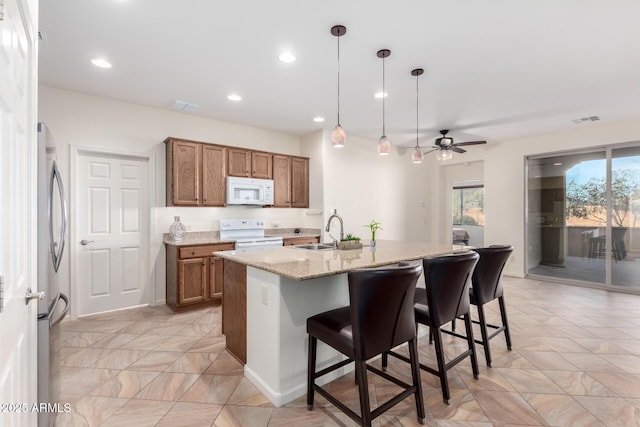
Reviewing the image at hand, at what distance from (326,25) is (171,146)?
2.72 m

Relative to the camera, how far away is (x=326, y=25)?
238cm

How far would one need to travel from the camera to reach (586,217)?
17.5 ft

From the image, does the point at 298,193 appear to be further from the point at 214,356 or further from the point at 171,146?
the point at 214,356

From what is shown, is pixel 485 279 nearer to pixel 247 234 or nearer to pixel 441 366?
pixel 441 366

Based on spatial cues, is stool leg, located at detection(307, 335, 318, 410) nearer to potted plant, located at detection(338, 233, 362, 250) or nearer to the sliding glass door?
potted plant, located at detection(338, 233, 362, 250)

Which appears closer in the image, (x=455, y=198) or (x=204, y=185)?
(x=204, y=185)

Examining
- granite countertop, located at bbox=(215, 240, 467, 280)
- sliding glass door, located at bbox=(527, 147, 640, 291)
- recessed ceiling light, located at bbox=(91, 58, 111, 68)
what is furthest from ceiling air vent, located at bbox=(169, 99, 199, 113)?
sliding glass door, located at bbox=(527, 147, 640, 291)

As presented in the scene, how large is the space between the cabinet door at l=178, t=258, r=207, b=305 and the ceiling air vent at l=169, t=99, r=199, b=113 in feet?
6.64

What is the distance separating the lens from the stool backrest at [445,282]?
2.01m

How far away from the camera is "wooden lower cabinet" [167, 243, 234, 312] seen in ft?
12.6

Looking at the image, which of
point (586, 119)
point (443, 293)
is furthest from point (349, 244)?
point (586, 119)

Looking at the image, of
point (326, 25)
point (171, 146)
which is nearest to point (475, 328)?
point (326, 25)

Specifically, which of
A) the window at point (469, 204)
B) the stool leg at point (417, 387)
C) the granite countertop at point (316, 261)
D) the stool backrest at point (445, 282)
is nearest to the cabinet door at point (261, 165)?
the granite countertop at point (316, 261)

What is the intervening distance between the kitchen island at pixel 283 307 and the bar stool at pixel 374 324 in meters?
0.31
